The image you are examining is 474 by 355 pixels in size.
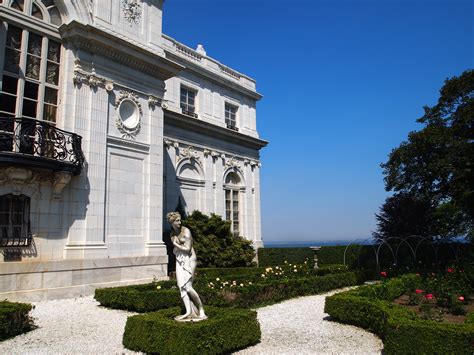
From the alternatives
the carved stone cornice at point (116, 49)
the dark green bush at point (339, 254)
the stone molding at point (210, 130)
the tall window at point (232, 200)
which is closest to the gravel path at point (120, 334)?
the carved stone cornice at point (116, 49)

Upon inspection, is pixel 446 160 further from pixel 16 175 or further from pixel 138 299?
pixel 16 175

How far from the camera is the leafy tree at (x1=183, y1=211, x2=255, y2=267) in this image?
66.5 feet

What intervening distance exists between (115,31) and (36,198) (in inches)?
297

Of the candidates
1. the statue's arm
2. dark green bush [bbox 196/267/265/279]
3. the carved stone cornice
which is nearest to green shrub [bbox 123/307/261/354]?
the statue's arm

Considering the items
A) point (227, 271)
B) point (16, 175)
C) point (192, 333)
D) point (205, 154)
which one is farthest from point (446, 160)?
point (16, 175)

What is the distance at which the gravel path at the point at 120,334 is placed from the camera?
7.75 meters

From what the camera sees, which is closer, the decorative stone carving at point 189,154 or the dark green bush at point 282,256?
the decorative stone carving at point 189,154

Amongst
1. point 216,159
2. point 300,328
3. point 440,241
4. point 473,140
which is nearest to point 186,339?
point 300,328

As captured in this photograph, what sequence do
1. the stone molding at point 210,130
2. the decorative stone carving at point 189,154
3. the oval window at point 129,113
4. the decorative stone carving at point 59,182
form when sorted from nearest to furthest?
the decorative stone carving at point 59,182, the oval window at point 129,113, the stone molding at point 210,130, the decorative stone carving at point 189,154

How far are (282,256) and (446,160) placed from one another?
40.5 feet

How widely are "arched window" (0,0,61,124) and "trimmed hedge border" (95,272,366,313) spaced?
682 centimetres

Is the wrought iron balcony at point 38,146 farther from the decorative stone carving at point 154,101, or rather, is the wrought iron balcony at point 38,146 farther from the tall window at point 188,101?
the tall window at point 188,101

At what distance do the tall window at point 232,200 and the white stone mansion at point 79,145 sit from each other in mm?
9226

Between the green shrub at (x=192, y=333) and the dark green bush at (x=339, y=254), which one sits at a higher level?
the dark green bush at (x=339, y=254)
